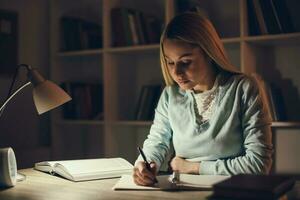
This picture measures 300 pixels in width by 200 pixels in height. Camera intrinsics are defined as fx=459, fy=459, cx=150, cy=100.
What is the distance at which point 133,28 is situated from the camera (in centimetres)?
274

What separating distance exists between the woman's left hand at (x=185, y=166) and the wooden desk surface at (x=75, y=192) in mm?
260

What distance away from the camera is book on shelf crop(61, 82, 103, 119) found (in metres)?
3.00

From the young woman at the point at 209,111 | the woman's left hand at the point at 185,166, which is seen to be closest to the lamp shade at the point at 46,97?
the young woman at the point at 209,111

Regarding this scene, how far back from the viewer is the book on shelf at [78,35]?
3.04 metres

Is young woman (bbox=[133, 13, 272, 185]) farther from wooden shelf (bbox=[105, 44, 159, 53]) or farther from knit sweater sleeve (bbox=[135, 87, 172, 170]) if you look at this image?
wooden shelf (bbox=[105, 44, 159, 53])

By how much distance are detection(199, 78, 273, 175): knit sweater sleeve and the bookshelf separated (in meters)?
0.63

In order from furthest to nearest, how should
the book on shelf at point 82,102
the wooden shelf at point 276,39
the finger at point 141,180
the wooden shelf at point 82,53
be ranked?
the book on shelf at point 82,102, the wooden shelf at point 82,53, the wooden shelf at point 276,39, the finger at point 141,180

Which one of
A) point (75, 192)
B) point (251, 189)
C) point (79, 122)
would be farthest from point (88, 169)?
point (79, 122)

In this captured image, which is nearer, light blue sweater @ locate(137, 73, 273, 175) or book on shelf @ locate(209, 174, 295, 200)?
book on shelf @ locate(209, 174, 295, 200)

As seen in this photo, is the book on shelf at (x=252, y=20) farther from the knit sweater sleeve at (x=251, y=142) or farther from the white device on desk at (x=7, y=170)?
the white device on desk at (x=7, y=170)

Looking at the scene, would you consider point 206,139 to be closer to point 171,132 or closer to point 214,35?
point 171,132

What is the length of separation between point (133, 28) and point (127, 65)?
29cm

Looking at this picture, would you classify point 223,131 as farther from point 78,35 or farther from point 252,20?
point 78,35

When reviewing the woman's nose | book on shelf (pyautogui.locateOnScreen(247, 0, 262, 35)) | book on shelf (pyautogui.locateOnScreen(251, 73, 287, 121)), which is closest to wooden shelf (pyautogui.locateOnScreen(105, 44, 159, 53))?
book on shelf (pyautogui.locateOnScreen(247, 0, 262, 35))
